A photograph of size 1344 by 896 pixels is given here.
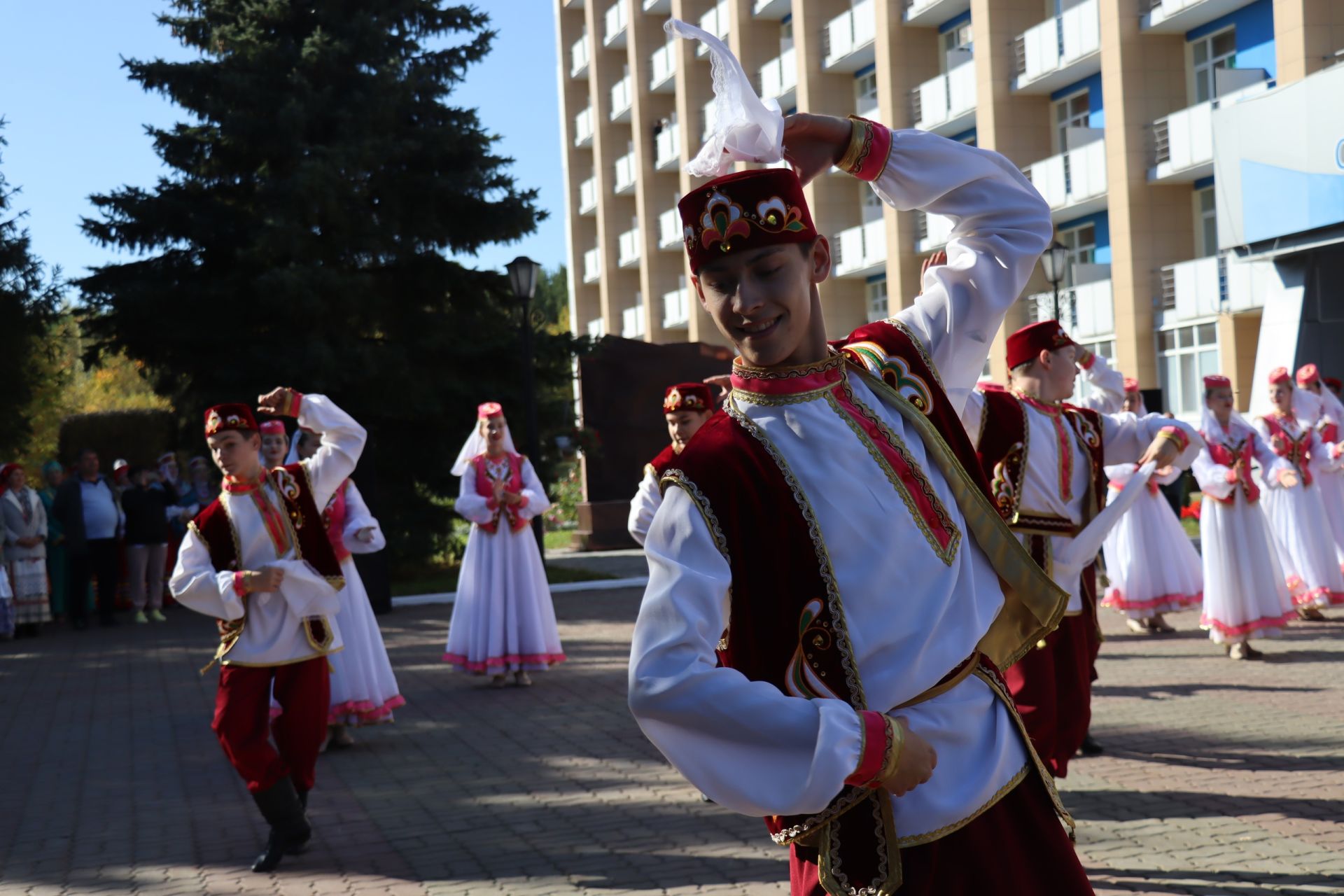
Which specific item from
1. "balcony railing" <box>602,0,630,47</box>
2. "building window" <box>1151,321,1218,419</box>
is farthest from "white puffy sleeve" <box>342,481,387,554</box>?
"balcony railing" <box>602,0,630,47</box>

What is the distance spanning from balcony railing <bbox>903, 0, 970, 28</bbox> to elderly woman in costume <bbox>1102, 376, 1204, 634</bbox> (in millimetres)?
21718

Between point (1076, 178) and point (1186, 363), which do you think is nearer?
point (1186, 363)

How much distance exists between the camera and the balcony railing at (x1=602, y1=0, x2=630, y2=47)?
160ft

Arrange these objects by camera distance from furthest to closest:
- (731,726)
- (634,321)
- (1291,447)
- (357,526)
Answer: (634,321) < (1291,447) < (357,526) < (731,726)

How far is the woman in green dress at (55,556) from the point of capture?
64.0 feet

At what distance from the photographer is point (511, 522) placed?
40.6ft

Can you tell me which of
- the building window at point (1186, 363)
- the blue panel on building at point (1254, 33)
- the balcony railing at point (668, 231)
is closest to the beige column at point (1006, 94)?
the building window at point (1186, 363)

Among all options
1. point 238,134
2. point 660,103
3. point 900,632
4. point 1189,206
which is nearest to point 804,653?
point 900,632

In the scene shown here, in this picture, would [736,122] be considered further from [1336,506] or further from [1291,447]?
[1336,506]

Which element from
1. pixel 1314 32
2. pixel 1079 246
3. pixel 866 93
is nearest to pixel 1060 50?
pixel 1079 246

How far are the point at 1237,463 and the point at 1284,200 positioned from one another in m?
10.6

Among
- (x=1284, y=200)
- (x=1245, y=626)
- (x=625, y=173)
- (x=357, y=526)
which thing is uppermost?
(x=625, y=173)

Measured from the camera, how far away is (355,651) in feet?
33.3

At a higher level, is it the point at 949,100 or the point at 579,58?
the point at 579,58
